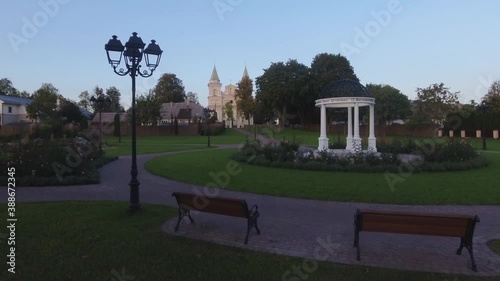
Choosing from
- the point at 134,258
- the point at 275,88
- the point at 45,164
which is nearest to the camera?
the point at 134,258

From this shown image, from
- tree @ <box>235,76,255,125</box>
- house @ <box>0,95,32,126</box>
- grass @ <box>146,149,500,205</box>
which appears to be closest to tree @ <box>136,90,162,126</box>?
house @ <box>0,95,32,126</box>

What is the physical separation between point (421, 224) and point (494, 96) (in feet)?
178

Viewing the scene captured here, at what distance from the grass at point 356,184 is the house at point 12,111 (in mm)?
57305

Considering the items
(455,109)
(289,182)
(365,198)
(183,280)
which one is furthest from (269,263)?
(455,109)

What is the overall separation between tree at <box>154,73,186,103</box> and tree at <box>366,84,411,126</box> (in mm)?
48674

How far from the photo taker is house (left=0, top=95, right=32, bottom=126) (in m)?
62.1

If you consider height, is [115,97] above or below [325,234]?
above

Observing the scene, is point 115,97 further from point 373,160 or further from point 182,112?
point 373,160

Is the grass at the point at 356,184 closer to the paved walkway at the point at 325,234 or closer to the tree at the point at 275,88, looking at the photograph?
the paved walkway at the point at 325,234

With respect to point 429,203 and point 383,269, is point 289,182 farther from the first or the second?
point 383,269

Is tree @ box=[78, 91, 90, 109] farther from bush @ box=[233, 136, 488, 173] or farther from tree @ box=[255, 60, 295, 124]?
bush @ box=[233, 136, 488, 173]

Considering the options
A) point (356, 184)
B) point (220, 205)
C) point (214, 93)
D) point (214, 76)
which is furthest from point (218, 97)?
point (220, 205)

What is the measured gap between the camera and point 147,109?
6069 cm

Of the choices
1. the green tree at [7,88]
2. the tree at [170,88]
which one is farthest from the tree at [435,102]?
the green tree at [7,88]
